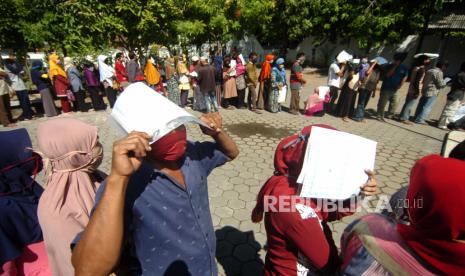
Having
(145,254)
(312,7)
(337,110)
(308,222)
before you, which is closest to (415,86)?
(337,110)

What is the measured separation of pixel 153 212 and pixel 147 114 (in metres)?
0.50

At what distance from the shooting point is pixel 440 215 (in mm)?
923

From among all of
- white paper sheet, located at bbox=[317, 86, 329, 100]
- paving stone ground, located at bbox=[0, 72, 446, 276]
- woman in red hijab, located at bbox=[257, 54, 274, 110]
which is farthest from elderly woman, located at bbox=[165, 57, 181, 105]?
white paper sheet, located at bbox=[317, 86, 329, 100]

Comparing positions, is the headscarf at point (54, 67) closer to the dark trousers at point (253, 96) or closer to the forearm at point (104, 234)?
the dark trousers at point (253, 96)

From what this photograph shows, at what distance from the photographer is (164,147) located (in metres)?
1.39

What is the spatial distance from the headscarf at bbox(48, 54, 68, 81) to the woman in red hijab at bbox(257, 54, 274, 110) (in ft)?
20.2

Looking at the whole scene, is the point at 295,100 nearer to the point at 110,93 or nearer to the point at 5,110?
the point at 110,93

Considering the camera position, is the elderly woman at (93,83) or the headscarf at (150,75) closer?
the elderly woman at (93,83)

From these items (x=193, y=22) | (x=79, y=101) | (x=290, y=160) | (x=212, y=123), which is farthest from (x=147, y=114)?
(x=193, y=22)

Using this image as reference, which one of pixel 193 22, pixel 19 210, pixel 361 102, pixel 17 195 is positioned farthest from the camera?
pixel 193 22

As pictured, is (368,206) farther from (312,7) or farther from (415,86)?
(312,7)

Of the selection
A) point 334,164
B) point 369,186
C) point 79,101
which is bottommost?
point 79,101

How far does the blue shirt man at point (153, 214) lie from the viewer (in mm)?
1068

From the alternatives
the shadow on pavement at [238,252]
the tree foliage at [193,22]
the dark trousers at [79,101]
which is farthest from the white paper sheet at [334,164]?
the dark trousers at [79,101]
